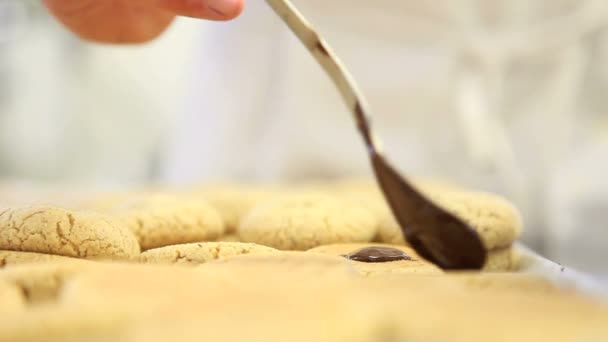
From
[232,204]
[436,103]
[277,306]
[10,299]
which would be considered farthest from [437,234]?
[436,103]

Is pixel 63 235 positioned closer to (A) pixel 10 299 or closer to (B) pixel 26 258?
(B) pixel 26 258

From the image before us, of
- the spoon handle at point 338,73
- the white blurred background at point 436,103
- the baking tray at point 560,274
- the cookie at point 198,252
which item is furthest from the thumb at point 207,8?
the white blurred background at point 436,103

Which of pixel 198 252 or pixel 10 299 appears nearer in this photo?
pixel 10 299

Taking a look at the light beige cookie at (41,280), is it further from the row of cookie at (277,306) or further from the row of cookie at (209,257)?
the row of cookie at (209,257)

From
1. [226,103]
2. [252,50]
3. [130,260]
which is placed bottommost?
[130,260]

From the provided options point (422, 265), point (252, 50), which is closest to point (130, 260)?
point (422, 265)

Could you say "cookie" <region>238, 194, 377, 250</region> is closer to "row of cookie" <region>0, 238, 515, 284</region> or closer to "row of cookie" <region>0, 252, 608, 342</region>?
"row of cookie" <region>0, 238, 515, 284</region>

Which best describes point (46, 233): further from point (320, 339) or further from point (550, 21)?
point (550, 21)
